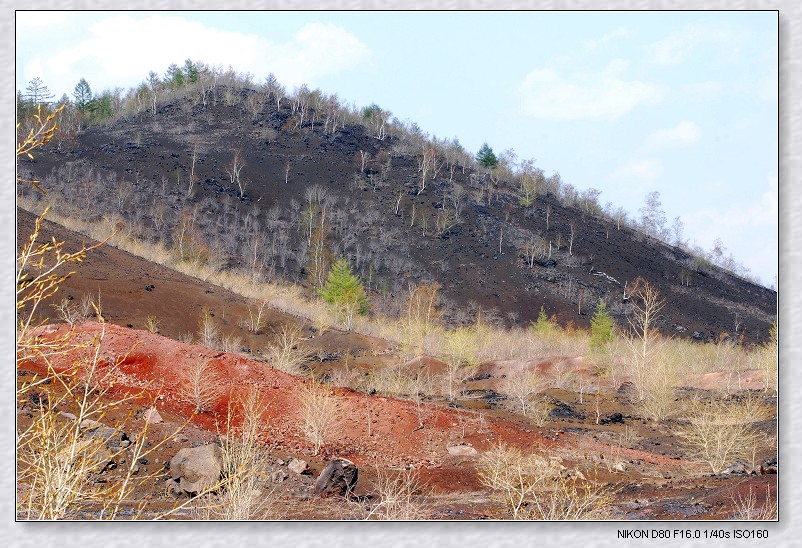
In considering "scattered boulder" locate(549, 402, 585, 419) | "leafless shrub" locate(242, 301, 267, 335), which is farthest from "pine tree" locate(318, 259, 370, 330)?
"scattered boulder" locate(549, 402, 585, 419)

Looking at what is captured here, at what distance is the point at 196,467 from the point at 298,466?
10.1ft

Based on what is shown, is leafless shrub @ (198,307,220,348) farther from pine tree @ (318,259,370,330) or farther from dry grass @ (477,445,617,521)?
dry grass @ (477,445,617,521)

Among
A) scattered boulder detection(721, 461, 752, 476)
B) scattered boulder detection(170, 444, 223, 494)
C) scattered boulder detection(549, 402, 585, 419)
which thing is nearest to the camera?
scattered boulder detection(170, 444, 223, 494)

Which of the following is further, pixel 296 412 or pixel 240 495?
pixel 296 412

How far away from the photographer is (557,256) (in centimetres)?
7738

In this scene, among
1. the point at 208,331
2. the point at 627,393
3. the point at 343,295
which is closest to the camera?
the point at 627,393

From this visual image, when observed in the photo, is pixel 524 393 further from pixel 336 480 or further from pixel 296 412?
pixel 336 480

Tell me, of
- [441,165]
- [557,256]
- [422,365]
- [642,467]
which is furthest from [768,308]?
[642,467]

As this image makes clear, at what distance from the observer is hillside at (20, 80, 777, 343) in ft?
215

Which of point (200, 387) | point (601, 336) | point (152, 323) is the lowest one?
point (601, 336)

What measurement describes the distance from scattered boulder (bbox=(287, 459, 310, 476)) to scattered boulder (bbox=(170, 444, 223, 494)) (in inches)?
101

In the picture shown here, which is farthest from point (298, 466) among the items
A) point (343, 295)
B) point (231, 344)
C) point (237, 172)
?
point (237, 172)

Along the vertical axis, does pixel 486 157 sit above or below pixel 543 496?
above

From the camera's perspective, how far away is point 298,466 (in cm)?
1406
